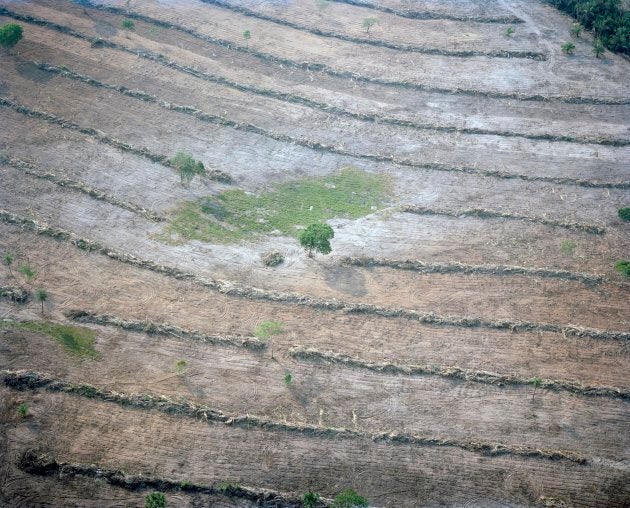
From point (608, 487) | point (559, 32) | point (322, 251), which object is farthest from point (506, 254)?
point (559, 32)

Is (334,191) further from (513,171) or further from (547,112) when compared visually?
(547,112)

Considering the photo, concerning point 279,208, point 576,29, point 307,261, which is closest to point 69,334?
point 307,261

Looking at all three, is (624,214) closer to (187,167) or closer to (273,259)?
(273,259)

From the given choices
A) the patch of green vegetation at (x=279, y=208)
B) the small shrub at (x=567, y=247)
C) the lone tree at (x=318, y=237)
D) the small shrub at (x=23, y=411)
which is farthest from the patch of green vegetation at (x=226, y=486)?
the small shrub at (x=567, y=247)

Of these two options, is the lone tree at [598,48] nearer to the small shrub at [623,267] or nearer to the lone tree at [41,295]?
the small shrub at [623,267]

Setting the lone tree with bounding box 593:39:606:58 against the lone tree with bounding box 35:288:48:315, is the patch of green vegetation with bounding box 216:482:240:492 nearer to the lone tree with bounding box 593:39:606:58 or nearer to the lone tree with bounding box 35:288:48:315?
the lone tree with bounding box 35:288:48:315

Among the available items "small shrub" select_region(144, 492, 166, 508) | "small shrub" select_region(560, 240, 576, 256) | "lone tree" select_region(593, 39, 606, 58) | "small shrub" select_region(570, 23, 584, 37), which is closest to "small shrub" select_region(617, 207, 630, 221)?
"small shrub" select_region(560, 240, 576, 256)
